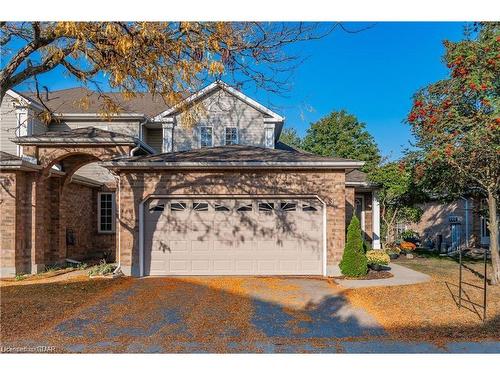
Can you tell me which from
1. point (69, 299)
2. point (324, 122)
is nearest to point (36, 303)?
point (69, 299)

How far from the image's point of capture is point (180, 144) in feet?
51.5

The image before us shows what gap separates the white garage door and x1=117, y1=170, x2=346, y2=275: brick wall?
315 millimetres

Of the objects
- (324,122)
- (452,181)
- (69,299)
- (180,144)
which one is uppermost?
(324,122)

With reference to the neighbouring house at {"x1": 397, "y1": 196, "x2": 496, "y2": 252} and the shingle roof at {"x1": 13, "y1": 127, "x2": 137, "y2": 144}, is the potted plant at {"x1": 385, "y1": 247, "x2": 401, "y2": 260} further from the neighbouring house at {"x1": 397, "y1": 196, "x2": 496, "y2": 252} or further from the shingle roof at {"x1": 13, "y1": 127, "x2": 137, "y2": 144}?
the shingle roof at {"x1": 13, "y1": 127, "x2": 137, "y2": 144}

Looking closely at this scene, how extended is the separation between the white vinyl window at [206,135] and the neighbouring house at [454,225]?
12096 mm

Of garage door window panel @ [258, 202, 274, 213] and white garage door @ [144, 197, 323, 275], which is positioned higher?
garage door window panel @ [258, 202, 274, 213]

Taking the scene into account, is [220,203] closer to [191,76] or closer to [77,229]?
[191,76]

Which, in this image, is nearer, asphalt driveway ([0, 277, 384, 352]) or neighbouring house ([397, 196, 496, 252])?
asphalt driveway ([0, 277, 384, 352])

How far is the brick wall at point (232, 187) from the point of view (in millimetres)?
10703

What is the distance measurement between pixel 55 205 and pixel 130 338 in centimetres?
885

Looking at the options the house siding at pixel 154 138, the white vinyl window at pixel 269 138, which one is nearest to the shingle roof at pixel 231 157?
the white vinyl window at pixel 269 138

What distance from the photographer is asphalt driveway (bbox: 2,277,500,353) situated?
532 cm

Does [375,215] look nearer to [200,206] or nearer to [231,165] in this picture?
[231,165]

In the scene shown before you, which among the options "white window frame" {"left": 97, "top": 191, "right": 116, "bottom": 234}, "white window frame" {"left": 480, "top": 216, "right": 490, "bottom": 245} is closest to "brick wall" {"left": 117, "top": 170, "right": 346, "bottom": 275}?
"white window frame" {"left": 97, "top": 191, "right": 116, "bottom": 234}
